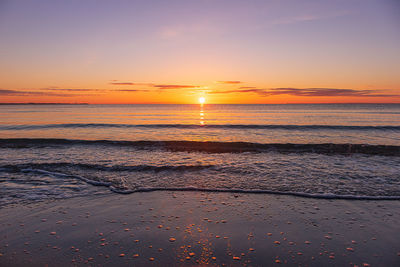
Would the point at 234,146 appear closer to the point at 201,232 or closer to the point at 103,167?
the point at 103,167

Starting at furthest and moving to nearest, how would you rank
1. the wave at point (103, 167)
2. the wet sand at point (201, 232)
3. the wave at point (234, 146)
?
the wave at point (234, 146) < the wave at point (103, 167) < the wet sand at point (201, 232)

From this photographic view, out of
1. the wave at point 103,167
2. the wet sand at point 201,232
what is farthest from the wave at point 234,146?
A: the wet sand at point 201,232

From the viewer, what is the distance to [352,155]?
11906 millimetres

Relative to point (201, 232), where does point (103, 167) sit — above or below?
below

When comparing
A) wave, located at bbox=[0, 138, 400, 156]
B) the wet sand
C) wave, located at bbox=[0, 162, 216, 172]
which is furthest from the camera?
wave, located at bbox=[0, 138, 400, 156]

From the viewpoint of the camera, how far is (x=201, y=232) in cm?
427

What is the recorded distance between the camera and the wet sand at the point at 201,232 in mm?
3504

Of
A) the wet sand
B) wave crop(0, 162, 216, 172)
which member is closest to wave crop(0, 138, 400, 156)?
wave crop(0, 162, 216, 172)

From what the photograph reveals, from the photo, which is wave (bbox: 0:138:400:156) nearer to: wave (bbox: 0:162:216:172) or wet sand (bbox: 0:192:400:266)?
wave (bbox: 0:162:216:172)

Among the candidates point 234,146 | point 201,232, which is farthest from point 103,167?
point 234,146

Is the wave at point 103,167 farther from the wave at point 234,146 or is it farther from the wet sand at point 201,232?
the wave at point 234,146

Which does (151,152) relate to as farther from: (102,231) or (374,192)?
(374,192)

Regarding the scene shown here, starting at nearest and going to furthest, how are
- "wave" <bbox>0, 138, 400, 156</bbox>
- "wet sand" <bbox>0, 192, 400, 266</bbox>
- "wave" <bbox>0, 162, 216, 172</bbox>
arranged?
"wet sand" <bbox>0, 192, 400, 266</bbox> < "wave" <bbox>0, 162, 216, 172</bbox> < "wave" <bbox>0, 138, 400, 156</bbox>

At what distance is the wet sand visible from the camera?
11.5 ft
